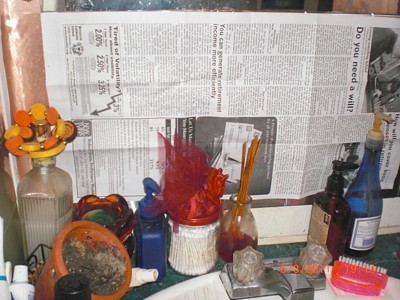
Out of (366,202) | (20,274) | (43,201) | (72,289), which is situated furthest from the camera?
(366,202)

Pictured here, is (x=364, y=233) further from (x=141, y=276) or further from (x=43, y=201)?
(x=43, y=201)

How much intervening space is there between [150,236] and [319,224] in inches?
11.4

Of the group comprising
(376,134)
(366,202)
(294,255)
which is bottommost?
(294,255)

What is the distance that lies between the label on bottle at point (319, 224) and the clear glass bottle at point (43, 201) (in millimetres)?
413

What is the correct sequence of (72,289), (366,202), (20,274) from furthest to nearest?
(366,202)
(20,274)
(72,289)

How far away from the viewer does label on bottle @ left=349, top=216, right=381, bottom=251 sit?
0.79 metres

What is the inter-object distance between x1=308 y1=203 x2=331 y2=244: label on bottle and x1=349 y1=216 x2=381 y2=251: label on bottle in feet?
0.18

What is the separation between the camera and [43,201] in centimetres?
70

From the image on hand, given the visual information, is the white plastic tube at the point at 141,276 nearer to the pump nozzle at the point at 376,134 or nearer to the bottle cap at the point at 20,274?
the bottle cap at the point at 20,274

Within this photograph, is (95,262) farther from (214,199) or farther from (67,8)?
(67,8)

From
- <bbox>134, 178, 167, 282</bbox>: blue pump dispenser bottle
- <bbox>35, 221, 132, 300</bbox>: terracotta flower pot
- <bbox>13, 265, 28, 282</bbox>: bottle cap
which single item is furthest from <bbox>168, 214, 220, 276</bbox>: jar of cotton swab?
<bbox>13, 265, 28, 282</bbox>: bottle cap

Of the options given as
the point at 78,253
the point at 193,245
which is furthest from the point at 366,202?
the point at 78,253

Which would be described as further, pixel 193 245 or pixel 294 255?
pixel 294 255

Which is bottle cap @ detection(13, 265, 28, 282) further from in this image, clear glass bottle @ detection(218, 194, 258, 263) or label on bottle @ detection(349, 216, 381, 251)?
label on bottle @ detection(349, 216, 381, 251)
